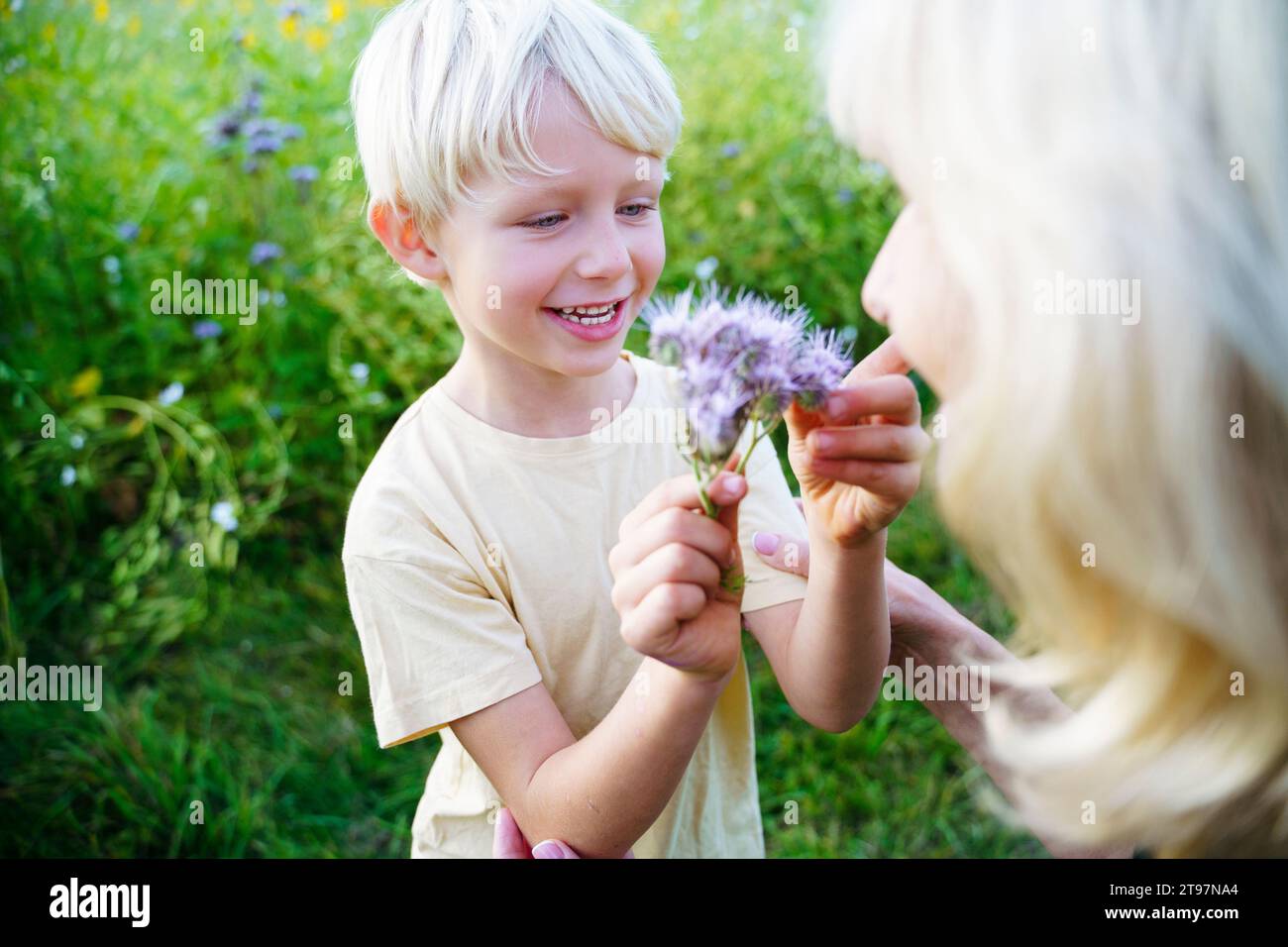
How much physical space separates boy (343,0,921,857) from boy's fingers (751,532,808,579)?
0.02 m

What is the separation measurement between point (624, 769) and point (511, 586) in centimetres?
33

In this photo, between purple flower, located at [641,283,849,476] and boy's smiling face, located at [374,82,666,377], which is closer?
purple flower, located at [641,283,849,476]

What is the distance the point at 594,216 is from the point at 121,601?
78.1 inches

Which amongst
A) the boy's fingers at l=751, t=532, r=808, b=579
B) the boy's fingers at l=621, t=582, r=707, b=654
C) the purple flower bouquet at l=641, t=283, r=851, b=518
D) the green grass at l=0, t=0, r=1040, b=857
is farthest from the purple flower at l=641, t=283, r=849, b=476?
the green grass at l=0, t=0, r=1040, b=857

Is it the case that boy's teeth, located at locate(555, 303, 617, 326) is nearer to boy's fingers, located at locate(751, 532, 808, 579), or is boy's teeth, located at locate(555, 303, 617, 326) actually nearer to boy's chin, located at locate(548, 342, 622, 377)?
boy's chin, located at locate(548, 342, 622, 377)

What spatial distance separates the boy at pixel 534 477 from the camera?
1.47 meters

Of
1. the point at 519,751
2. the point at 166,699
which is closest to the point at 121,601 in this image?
the point at 166,699

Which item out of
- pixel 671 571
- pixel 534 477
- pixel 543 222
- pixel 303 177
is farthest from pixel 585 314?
pixel 303 177

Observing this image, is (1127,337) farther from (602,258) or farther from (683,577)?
(602,258)

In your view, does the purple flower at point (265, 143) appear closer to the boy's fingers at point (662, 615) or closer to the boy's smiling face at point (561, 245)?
the boy's smiling face at point (561, 245)

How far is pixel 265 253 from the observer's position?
10.3 ft

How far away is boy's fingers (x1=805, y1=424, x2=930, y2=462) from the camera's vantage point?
124cm

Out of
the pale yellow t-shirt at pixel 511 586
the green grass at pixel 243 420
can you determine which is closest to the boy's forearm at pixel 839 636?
the pale yellow t-shirt at pixel 511 586
